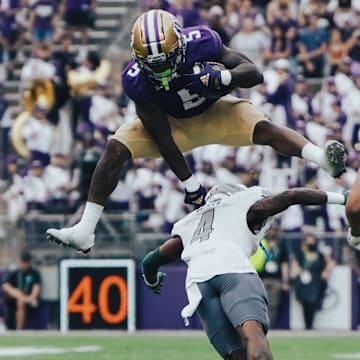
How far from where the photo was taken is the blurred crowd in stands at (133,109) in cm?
1706

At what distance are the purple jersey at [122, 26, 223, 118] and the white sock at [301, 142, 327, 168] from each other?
31.1 inches

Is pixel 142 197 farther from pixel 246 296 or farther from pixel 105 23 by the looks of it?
pixel 246 296

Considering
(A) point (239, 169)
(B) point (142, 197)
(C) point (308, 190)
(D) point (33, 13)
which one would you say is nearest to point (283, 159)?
(A) point (239, 169)

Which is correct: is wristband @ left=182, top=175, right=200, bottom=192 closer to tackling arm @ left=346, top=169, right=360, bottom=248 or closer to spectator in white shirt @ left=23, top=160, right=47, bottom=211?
tackling arm @ left=346, top=169, right=360, bottom=248

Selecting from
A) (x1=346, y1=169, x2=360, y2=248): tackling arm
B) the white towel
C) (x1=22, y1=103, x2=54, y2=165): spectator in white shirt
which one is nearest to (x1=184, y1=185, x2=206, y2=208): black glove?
the white towel

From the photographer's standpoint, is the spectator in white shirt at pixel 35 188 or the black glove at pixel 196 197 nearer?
the black glove at pixel 196 197

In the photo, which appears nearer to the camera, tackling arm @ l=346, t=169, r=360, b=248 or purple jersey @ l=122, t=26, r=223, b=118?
tackling arm @ l=346, t=169, r=360, b=248

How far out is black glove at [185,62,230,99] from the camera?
9250mm

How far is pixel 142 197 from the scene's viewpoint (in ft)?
57.4

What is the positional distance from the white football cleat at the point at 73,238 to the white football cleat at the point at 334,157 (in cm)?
189

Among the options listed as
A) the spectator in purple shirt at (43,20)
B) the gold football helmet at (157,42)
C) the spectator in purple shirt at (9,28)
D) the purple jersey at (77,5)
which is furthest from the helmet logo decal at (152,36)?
the spectator in purple shirt at (9,28)

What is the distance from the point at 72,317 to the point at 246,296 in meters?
9.13

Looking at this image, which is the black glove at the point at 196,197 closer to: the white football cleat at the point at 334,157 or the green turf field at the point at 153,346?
the white football cleat at the point at 334,157

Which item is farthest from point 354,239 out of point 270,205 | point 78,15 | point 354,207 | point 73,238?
point 78,15
